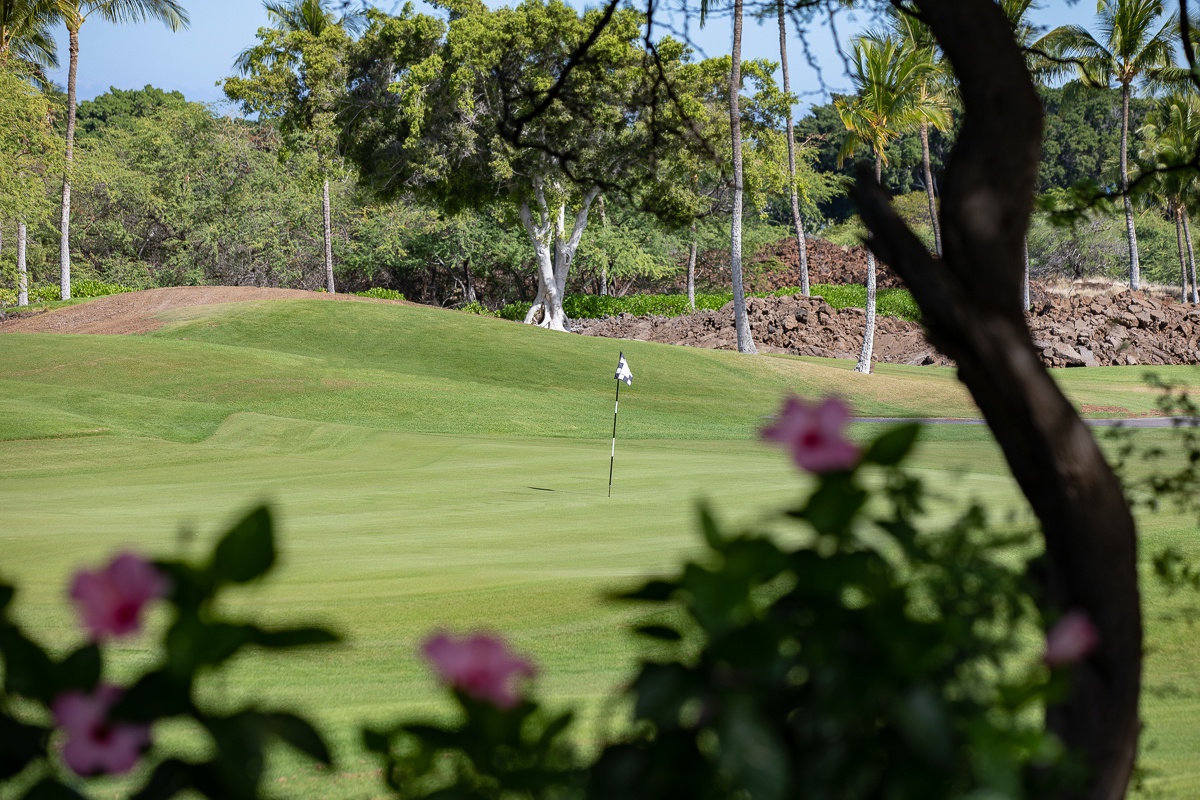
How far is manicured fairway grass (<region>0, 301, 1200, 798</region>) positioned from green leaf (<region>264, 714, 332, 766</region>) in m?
0.16

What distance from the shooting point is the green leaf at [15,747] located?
4.70 ft

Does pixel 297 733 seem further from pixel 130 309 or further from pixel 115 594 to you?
pixel 130 309

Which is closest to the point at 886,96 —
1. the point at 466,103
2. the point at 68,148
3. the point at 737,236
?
the point at 737,236

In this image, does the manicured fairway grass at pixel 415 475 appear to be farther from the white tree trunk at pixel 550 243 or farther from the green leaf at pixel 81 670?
the white tree trunk at pixel 550 243

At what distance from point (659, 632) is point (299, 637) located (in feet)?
1.45

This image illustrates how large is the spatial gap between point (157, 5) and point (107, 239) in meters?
12.4

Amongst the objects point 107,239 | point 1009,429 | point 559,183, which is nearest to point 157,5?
point 107,239

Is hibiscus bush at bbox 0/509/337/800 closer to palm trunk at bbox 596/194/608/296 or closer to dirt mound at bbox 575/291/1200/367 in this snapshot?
dirt mound at bbox 575/291/1200/367

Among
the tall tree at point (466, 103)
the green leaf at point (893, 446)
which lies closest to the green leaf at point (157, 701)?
the green leaf at point (893, 446)

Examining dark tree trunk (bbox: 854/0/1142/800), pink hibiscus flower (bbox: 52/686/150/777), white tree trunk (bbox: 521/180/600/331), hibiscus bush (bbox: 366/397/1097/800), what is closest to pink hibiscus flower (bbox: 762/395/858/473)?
hibiscus bush (bbox: 366/397/1097/800)

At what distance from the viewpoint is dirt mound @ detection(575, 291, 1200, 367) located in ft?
128

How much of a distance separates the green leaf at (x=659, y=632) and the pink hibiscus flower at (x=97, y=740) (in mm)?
594

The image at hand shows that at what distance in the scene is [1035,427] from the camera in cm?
179

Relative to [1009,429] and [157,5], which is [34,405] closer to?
[1009,429]
